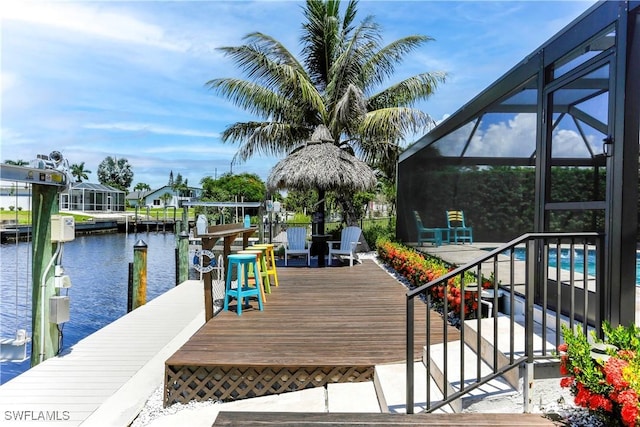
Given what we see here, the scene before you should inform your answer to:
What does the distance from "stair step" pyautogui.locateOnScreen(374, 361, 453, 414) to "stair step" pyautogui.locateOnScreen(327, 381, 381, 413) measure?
0.21ft

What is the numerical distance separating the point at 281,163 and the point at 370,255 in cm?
389

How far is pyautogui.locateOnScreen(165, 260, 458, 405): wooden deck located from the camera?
339cm

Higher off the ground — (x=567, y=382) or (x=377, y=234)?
(x=377, y=234)

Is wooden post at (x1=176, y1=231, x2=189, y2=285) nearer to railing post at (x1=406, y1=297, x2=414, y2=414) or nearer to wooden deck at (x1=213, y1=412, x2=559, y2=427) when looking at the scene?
wooden deck at (x1=213, y1=412, x2=559, y2=427)

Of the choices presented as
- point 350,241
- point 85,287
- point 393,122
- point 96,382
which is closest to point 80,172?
point 85,287

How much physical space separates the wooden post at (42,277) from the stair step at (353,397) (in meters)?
3.39

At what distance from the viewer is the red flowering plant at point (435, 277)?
4.43m

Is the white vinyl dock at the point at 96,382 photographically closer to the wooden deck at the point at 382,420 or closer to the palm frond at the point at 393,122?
the wooden deck at the point at 382,420

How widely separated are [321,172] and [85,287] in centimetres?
811

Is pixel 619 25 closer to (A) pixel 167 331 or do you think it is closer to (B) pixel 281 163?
(A) pixel 167 331

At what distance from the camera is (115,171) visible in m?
78.1

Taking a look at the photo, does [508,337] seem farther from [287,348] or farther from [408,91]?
[408,91]

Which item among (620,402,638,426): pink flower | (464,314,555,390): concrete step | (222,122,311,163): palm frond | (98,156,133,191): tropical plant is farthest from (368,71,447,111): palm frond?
(98,156,133,191): tropical plant

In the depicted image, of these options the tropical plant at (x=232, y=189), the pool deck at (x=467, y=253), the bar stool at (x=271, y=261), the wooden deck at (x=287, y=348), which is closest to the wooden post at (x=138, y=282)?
the bar stool at (x=271, y=261)
